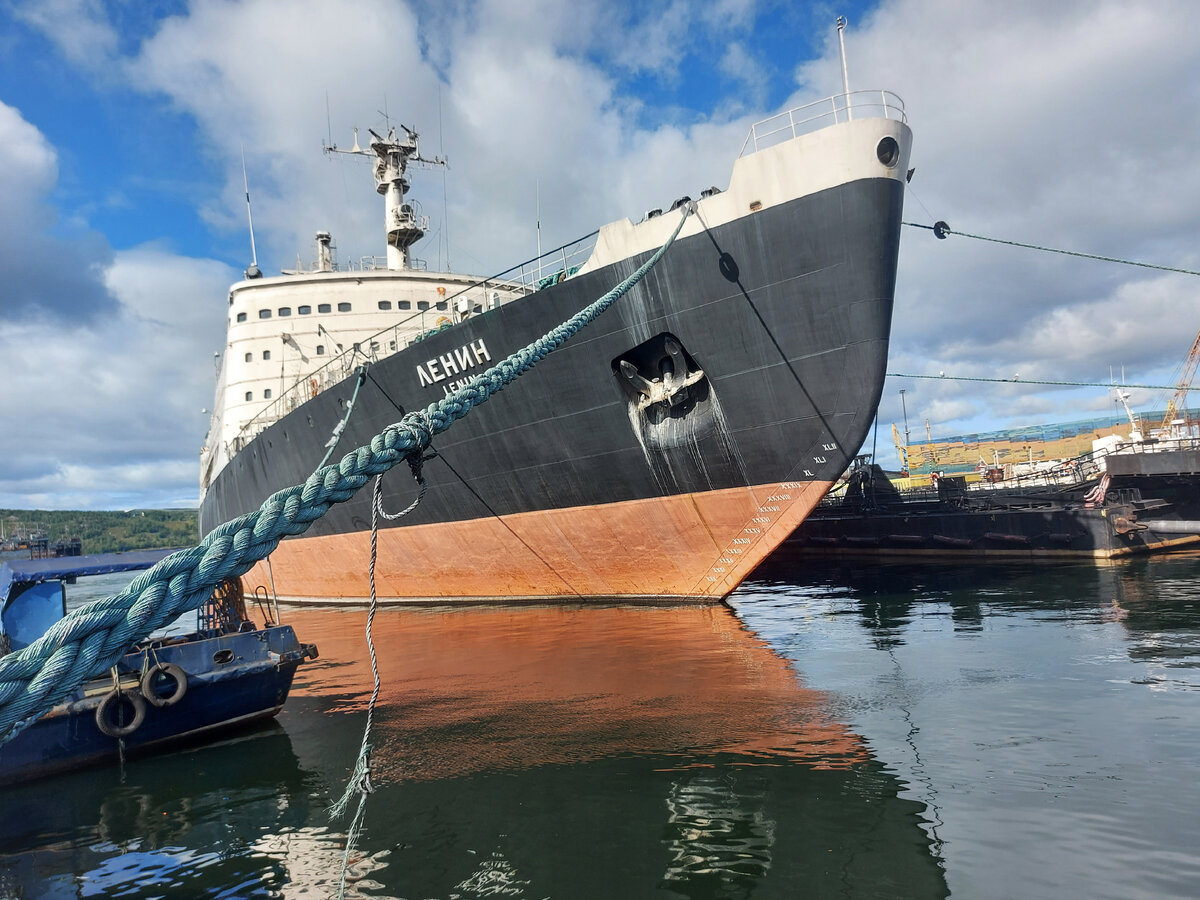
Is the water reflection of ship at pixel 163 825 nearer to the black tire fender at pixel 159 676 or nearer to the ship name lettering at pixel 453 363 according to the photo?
the black tire fender at pixel 159 676

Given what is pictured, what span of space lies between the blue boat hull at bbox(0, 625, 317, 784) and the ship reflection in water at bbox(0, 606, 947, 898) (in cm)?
30

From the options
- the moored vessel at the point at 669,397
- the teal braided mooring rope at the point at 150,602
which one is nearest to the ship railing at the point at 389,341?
the moored vessel at the point at 669,397

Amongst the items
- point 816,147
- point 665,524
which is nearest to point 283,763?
point 665,524

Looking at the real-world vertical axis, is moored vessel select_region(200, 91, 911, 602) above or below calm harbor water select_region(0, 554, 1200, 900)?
above

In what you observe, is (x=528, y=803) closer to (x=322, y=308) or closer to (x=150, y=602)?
(x=150, y=602)

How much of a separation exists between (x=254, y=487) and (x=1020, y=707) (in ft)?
66.3

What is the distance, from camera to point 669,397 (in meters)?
12.8

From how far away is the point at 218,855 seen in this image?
5.41 m

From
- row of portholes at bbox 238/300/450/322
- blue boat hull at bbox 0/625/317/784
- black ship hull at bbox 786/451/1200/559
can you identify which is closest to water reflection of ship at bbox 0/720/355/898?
blue boat hull at bbox 0/625/317/784

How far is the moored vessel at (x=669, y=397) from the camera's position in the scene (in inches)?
455

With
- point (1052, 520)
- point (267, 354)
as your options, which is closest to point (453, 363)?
point (267, 354)

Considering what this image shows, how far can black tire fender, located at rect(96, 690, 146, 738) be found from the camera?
7.59 metres

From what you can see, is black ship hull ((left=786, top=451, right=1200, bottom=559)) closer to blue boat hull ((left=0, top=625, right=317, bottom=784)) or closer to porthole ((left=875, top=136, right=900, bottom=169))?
porthole ((left=875, top=136, right=900, bottom=169))

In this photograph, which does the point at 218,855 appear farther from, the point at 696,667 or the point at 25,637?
the point at 25,637
